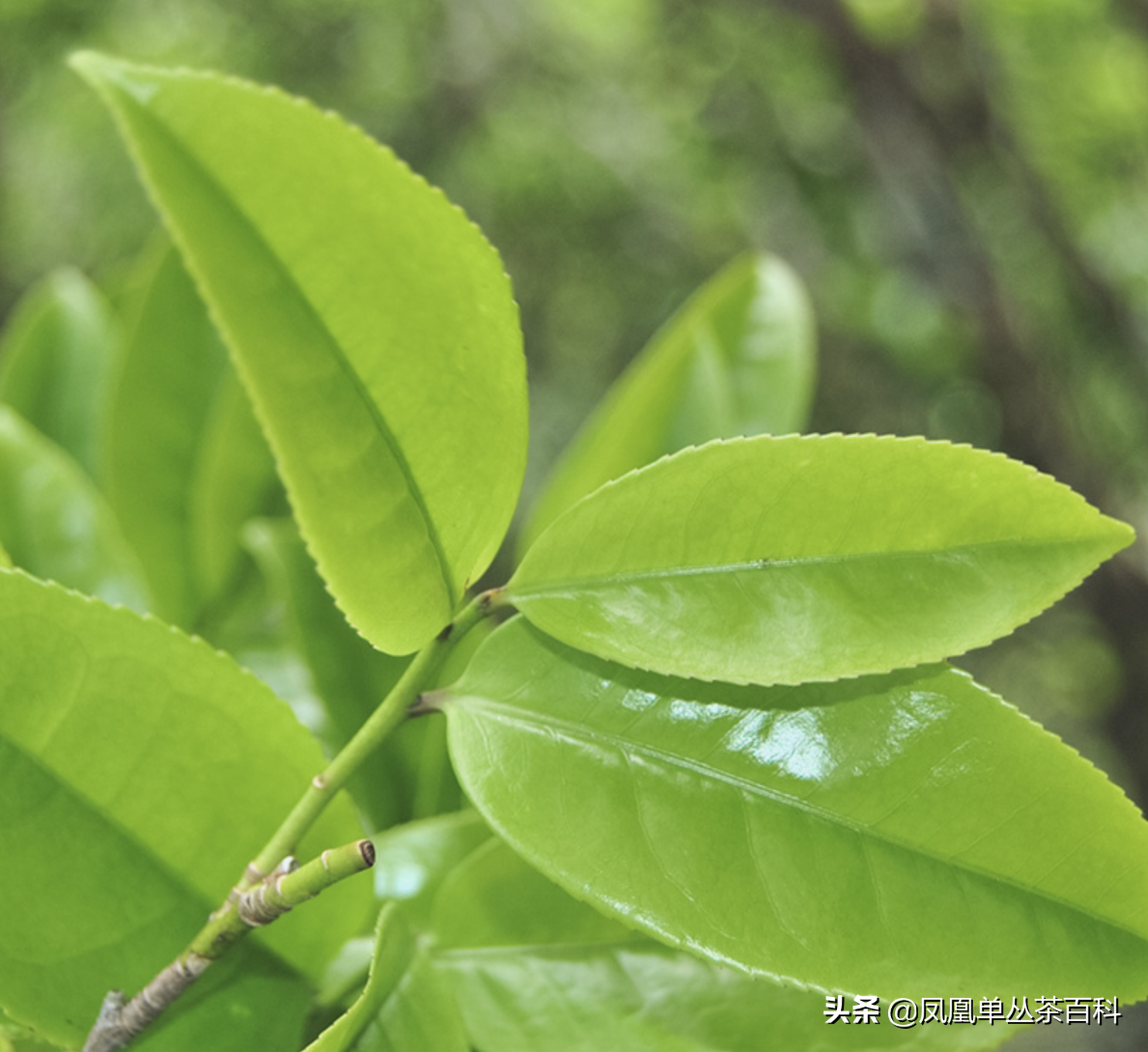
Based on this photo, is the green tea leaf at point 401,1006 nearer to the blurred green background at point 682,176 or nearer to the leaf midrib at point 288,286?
the leaf midrib at point 288,286

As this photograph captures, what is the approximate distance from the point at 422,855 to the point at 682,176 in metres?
2.27

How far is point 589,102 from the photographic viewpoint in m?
A: 2.50

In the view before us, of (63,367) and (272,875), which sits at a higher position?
(63,367)

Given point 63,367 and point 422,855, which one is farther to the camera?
point 63,367

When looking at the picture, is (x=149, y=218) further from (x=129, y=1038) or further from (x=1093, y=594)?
(x=129, y=1038)

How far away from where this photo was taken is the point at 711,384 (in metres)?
0.45

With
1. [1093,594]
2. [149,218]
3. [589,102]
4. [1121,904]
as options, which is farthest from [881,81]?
[149,218]

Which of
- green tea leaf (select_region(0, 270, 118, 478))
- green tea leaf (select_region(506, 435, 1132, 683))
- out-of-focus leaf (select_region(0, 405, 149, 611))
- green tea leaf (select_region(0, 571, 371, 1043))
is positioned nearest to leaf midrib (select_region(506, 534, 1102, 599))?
green tea leaf (select_region(506, 435, 1132, 683))

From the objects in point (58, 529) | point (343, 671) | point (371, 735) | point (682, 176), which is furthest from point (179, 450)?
point (682, 176)

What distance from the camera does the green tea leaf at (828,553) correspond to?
22 cm

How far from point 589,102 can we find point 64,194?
1.27 m

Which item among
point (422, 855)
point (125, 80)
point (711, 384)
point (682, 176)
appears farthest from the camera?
point (682, 176)

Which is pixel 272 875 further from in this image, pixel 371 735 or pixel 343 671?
pixel 343 671

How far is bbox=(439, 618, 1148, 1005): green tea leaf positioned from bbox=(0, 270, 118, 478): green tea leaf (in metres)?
→ 0.40
